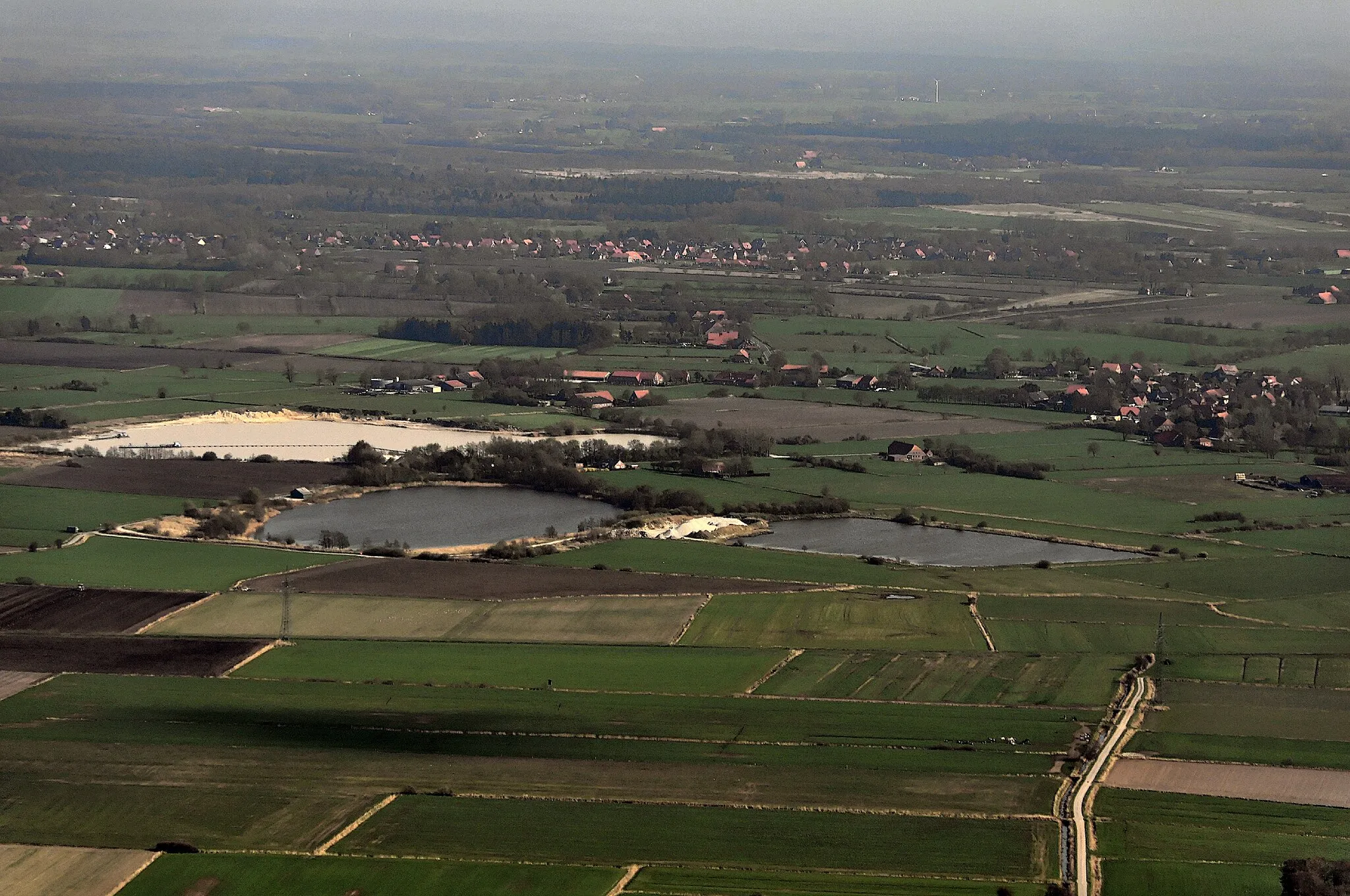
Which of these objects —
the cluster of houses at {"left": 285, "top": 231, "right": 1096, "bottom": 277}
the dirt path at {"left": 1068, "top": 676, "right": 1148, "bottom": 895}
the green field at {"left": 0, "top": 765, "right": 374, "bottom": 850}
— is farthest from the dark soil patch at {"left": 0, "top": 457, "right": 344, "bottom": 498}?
the cluster of houses at {"left": 285, "top": 231, "right": 1096, "bottom": 277}

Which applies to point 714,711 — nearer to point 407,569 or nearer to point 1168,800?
point 1168,800

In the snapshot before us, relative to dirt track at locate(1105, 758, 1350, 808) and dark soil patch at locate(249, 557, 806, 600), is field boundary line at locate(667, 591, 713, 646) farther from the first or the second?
dirt track at locate(1105, 758, 1350, 808)

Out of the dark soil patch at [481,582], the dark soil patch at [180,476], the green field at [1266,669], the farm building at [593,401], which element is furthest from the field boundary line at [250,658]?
the farm building at [593,401]

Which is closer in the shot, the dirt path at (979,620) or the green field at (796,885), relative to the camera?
the green field at (796,885)

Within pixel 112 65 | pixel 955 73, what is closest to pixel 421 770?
pixel 112 65

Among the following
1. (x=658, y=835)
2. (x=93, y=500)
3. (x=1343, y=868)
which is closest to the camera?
(x=1343, y=868)

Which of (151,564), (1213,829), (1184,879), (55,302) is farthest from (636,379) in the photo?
(1184,879)

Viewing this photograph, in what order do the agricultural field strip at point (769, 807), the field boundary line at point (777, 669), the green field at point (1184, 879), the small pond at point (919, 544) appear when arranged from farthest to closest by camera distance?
the small pond at point (919, 544)
the field boundary line at point (777, 669)
the agricultural field strip at point (769, 807)
the green field at point (1184, 879)

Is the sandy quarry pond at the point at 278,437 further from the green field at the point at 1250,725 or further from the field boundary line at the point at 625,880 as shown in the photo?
the field boundary line at the point at 625,880
